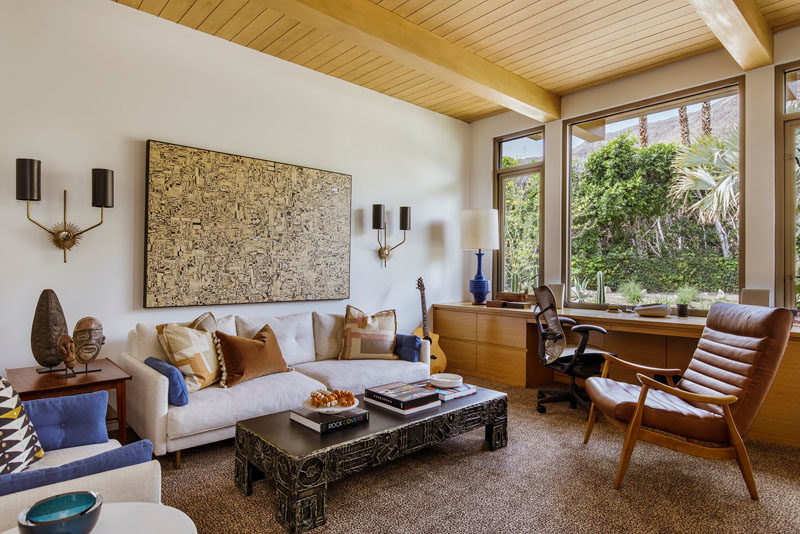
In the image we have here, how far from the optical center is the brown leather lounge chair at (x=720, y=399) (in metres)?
2.30

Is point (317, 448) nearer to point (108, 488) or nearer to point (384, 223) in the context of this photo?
point (108, 488)

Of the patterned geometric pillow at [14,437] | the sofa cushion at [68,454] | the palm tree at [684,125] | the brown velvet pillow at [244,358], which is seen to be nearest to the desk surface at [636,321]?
the palm tree at [684,125]

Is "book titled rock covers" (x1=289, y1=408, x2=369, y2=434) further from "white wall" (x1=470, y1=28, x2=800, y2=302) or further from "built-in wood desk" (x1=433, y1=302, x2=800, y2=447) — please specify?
"white wall" (x1=470, y1=28, x2=800, y2=302)

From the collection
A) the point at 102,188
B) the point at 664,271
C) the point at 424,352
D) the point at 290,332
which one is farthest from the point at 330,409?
the point at 664,271

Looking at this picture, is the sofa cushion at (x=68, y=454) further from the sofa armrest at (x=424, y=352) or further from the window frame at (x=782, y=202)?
the window frame at (x=782, y=202)

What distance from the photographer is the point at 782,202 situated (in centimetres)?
356

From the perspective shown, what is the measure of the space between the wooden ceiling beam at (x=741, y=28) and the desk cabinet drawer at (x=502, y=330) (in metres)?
2.58

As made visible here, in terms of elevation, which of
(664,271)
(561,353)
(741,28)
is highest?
(741,28)

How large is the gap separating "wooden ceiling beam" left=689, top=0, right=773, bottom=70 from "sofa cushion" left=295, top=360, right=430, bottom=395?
2.98 metres

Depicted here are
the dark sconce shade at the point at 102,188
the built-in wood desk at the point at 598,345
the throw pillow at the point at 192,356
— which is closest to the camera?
the throw pillow at the point at 192,356

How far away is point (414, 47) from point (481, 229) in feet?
6.77

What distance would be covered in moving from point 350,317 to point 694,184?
311 cm

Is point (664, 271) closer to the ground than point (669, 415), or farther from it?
farther from it

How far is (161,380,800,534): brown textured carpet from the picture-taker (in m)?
2.08
